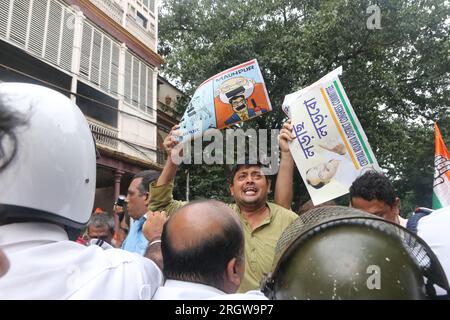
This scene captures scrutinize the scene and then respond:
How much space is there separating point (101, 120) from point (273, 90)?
4.80 m

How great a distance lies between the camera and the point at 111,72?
10438 mm

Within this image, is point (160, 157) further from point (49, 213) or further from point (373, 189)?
point (49, 213)

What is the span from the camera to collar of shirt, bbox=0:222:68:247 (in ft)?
3.25

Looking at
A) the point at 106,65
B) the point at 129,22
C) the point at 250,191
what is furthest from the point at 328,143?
the point at 129,22

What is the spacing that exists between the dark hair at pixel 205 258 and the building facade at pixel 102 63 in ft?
23.3

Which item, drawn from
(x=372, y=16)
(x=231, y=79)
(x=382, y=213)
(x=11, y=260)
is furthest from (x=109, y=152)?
(x=11, y=260)

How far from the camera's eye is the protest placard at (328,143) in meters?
2.42

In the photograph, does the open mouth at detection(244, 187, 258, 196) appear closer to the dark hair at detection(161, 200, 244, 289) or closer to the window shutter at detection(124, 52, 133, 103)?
the dark hair at detection(161, 200, 244, 289)

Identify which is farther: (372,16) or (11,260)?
(372,16)

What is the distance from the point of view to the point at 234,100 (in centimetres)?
254

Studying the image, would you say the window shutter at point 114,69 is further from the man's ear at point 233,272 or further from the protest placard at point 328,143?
the man's ear at point 233,272

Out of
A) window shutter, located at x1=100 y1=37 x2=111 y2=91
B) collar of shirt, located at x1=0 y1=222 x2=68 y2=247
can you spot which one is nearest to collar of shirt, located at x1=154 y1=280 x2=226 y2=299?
collar of shirt, located at x1=0 y1=222 x2=68 y2=247

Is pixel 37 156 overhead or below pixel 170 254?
overhead
